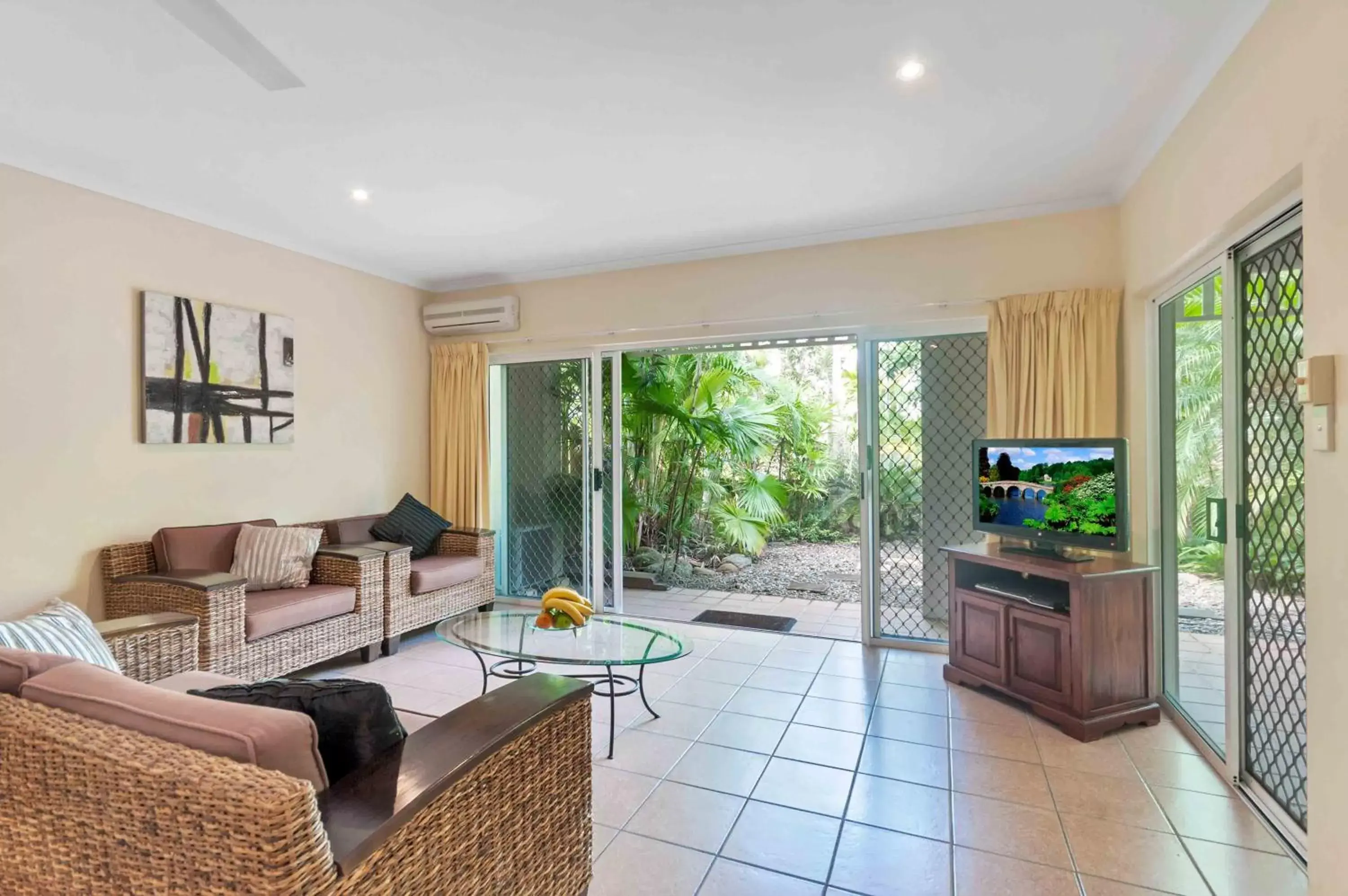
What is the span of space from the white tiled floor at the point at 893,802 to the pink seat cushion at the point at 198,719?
1.05 meters

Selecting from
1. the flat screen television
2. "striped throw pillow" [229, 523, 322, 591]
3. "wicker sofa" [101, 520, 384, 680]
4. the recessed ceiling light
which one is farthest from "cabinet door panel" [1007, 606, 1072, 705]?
"striped throw pillow" [229, 523, 322, 591]

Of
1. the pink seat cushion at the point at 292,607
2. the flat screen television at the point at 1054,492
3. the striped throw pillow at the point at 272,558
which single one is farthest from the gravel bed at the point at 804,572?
the striped throw pillow at the point at 272,558

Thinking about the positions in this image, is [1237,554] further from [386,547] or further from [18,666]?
[386,547]

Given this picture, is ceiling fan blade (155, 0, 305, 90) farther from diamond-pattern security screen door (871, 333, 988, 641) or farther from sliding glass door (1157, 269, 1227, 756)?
sliding glass door (1157, 269, 1227, 756)

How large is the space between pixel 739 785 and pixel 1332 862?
1.54 meters

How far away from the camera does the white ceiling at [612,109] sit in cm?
200

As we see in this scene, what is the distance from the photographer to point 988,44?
2.13 m

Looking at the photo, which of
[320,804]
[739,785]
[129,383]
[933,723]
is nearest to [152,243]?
[129,383]

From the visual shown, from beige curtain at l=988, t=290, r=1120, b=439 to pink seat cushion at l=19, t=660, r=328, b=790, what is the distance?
3373 millimetres

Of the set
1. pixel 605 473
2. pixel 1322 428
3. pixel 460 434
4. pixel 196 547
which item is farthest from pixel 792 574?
pixel 1322 428

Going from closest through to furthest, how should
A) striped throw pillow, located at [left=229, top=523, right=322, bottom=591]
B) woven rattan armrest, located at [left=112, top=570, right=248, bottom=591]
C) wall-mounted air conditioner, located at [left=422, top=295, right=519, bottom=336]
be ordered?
1. woven rattan armrest, located at [left=112, top=570, right=248, bottom=591]
2. striped throw pillow, located at [left=229, top=523, right=322, bottom=591]
3. wall-mounted air conditioner, located at [left=422, top=295, right=519, bottom=336]

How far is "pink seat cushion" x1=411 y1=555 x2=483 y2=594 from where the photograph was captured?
13.1 feet

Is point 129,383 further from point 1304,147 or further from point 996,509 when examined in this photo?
point 1304,147

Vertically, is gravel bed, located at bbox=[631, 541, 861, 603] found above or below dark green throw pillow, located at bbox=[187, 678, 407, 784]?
below
